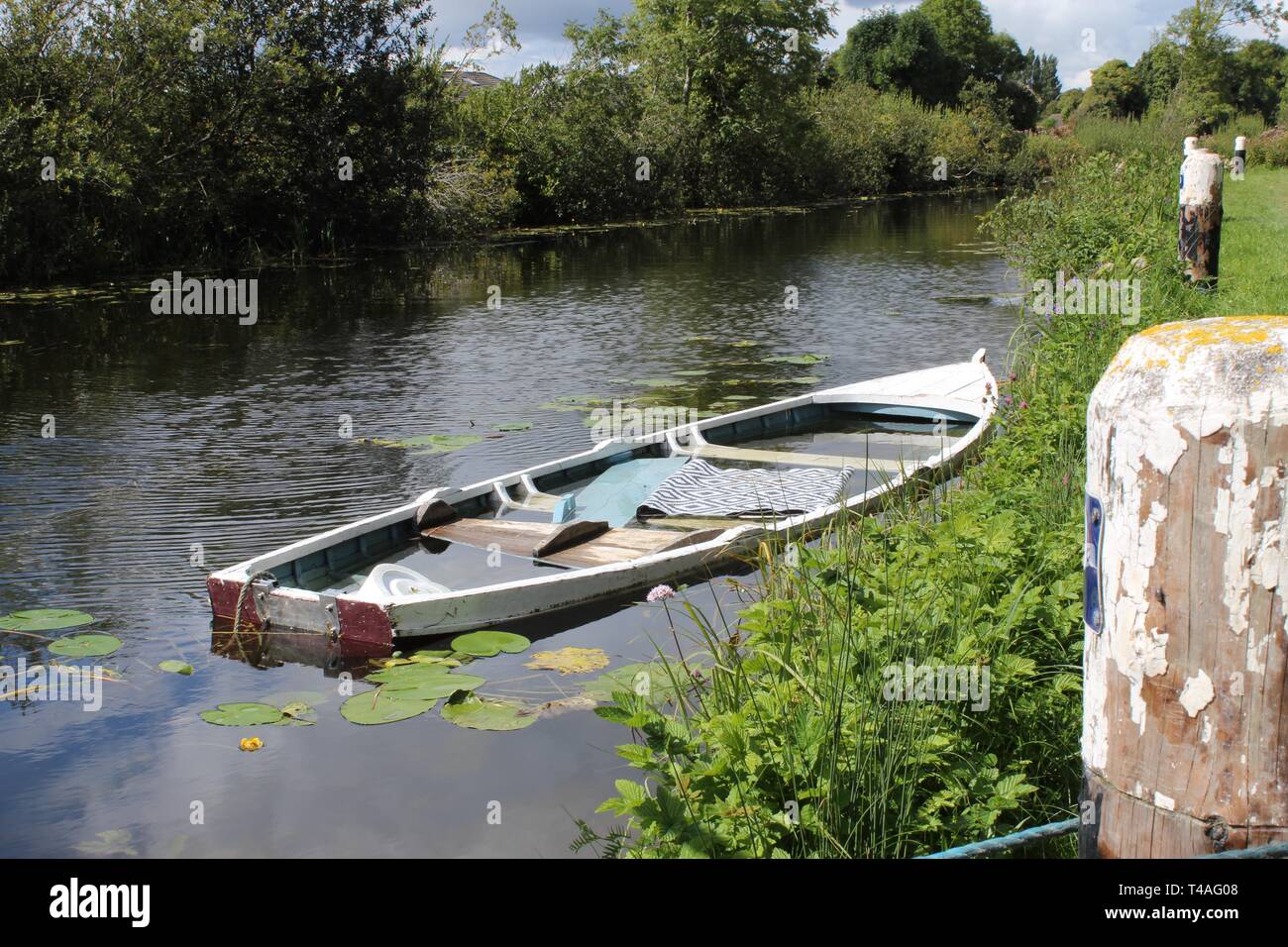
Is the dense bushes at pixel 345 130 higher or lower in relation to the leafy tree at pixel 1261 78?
lower

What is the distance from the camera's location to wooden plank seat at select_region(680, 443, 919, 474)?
932cm

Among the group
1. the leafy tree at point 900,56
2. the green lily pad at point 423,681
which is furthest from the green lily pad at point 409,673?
the leafy tree at point 900,56

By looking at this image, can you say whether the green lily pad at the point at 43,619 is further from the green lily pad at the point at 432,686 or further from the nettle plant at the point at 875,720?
the nettle plant at the point at 875,720

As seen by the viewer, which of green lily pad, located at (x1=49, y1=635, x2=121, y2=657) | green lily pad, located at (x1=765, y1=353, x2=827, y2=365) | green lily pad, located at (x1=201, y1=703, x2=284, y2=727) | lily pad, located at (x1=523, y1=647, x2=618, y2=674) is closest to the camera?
green lily pad, located at (x1=201, y1=703, x2=284, y2=727)

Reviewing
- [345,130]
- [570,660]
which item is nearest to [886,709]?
[570,660]

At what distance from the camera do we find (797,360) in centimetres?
1506

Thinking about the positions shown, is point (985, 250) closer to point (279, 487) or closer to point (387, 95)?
point (387, 95)

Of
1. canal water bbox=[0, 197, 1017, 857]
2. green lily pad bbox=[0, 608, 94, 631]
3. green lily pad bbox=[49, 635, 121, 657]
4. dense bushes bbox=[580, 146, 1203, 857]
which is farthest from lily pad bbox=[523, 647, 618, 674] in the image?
green lily pad bbox=[0, 608, 94, 631]

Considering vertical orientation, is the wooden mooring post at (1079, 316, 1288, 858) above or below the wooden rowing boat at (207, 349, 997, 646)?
above

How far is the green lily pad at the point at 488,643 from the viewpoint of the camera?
640 centimetres

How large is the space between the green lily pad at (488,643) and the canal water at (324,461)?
3.9 inches

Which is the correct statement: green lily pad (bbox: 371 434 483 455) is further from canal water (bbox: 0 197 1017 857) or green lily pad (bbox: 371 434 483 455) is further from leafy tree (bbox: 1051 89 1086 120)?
leafy tree (bbox: 1051 89 1086 120)

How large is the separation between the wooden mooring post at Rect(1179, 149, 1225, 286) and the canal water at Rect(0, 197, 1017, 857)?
3605mm

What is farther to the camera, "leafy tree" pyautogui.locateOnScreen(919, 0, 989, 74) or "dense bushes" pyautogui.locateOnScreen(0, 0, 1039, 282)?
"leafy tree" pyautogui.locateOnScreen(919, 0, 989, 74)
